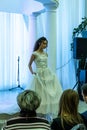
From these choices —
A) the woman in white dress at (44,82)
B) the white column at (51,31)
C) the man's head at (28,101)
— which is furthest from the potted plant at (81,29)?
the man's head at (28,101)

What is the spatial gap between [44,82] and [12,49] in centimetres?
299

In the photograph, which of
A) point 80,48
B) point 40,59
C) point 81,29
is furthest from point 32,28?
point 40,59

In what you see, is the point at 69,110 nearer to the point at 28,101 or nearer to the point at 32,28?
the point at 28,101

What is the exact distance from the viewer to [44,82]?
4969 millimetres

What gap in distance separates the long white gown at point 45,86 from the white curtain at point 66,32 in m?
2.56

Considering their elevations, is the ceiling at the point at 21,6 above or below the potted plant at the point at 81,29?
above

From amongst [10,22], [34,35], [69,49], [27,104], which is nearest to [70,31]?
[69,49]

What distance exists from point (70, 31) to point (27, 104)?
19.8ft

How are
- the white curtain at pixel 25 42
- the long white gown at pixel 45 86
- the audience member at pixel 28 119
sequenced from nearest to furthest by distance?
1. the audience member at pixel 28 119
2. the long white gown at pixel 45 86
3. the white curtain at pixel 25 42

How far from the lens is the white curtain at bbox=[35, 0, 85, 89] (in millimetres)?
7570

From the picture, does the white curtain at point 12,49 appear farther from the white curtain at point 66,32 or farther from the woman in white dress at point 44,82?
the woman in white dress at point 44,82

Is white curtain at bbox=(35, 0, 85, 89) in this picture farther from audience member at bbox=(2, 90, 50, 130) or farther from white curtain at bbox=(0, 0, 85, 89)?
audience member at bbox=(2, 90, 50, 130)

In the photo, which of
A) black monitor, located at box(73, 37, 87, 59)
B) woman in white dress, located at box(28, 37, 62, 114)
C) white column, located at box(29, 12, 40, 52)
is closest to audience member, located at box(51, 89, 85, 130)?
woman in white dress, located at box(28, 37, 62, 114)

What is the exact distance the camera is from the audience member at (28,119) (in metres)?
1.79
